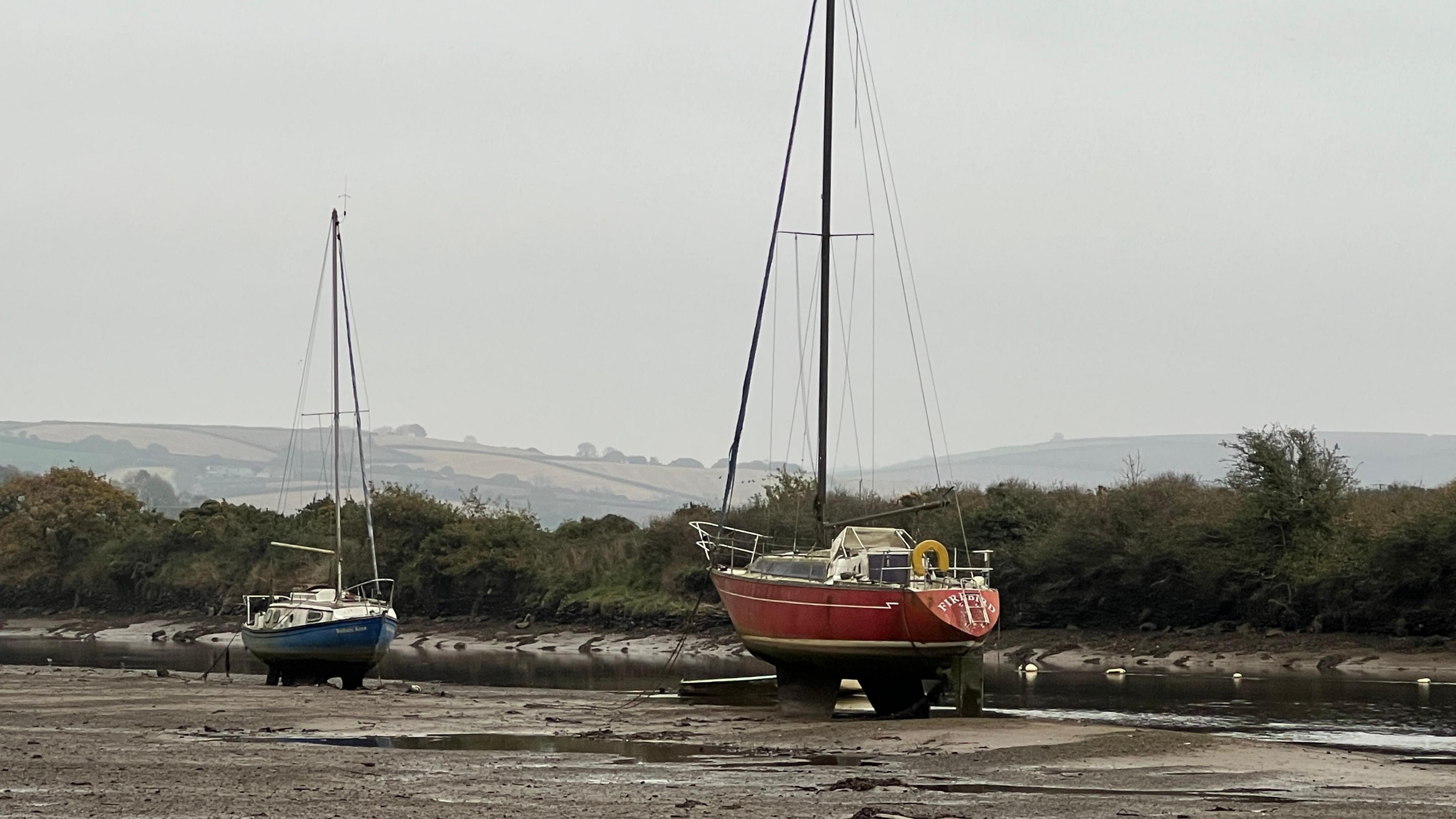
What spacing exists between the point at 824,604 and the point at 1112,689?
12827 millimetres

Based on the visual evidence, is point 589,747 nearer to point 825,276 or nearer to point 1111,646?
point 825,276

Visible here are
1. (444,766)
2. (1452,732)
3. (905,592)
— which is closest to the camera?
(444,766)

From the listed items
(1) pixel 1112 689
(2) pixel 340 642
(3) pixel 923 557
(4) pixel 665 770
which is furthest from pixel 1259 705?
(2) pixel 340 642

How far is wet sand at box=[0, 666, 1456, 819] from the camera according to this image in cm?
1798

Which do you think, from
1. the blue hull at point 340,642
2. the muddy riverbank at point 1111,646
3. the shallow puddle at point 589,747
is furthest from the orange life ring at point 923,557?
the blue hull at point 340,642

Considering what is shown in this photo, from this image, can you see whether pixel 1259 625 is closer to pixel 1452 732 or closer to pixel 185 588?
pixel 1452 732

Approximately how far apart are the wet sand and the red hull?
165 centimetres

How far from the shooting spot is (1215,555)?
57156mm

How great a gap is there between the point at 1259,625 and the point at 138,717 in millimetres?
37713

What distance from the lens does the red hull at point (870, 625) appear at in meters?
31.1

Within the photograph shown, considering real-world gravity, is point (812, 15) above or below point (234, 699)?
above

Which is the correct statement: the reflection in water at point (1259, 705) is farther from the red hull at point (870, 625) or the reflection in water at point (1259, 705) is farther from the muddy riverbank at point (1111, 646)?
the red hull at point (870, 625)

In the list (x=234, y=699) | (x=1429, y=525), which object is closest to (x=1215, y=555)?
(x=1429, y=525)

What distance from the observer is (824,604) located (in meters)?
32.7
